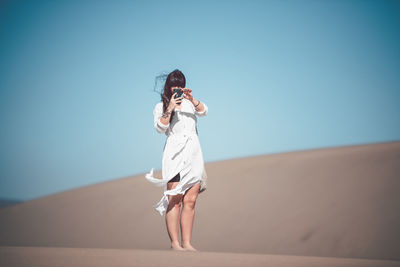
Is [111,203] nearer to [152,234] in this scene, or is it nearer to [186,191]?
[152,234]

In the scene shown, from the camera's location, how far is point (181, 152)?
145 inches

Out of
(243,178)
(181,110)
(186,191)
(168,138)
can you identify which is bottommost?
(243,178)

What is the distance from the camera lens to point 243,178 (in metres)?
11.9

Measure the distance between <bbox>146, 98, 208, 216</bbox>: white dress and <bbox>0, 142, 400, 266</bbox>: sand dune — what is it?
4409mm

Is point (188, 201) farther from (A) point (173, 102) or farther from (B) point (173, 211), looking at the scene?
(A) point (173, 102)

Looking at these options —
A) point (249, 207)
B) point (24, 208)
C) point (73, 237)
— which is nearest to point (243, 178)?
point (249, 207)

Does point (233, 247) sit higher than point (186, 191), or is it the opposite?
point (186, 191)

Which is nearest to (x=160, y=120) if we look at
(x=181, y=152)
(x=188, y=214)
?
(x=181, y=152)

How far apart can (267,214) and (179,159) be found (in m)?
5.98

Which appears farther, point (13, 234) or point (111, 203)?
point (111, 203)

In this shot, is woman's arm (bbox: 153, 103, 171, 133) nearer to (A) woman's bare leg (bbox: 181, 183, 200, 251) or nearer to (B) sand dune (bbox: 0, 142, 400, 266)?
(A) woman's bare leg (bbox: 181, 183, 200, 251)

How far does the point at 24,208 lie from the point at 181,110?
12.5 meters

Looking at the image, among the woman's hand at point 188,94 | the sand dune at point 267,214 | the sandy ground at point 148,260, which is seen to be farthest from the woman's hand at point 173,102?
the sand dune at point 267,214

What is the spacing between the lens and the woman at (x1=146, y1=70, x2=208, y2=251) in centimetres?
365
